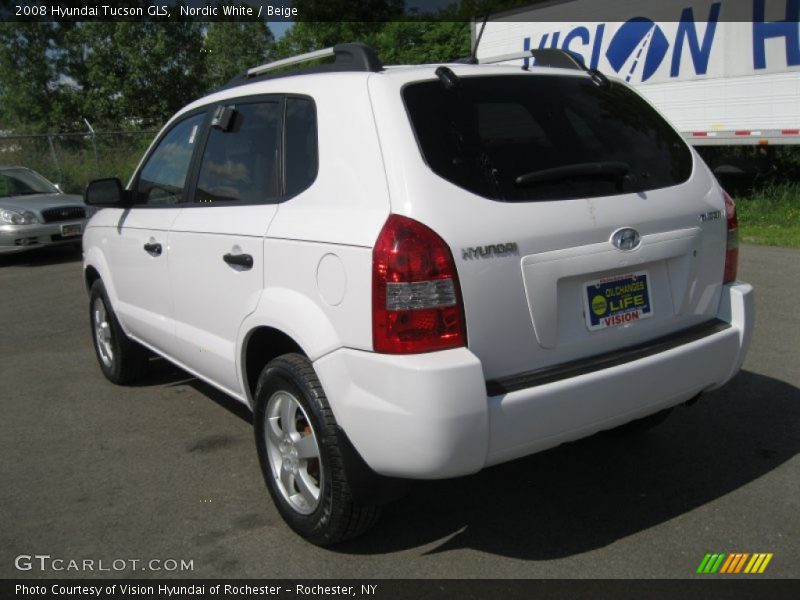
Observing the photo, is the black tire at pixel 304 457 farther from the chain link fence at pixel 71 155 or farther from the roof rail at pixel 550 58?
the chain link fence at pixel 71 155

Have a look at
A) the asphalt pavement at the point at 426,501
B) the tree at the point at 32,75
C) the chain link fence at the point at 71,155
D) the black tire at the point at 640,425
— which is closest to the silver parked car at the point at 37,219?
the asphalt pavement at the point at 426,501

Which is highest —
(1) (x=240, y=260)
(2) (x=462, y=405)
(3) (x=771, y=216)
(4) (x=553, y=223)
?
(4) (x=553, y=223)

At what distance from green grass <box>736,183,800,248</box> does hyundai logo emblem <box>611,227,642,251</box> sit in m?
7.68

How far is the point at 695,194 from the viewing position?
3238mm

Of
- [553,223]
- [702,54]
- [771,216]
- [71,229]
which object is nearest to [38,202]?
[71,229]

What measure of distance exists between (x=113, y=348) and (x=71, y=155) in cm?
1711

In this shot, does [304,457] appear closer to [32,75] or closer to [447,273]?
[447,273]

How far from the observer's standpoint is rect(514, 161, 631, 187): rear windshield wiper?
2834 mm

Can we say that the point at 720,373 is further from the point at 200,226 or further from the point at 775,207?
the point at 775,207

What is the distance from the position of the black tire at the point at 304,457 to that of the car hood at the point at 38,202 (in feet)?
32.9

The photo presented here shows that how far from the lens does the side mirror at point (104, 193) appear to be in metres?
4.60

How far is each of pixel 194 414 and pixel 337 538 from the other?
206 centimetres

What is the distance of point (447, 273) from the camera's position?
2.59 metres

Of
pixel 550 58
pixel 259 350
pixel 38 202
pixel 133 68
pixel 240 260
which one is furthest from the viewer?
pixel 133 68
